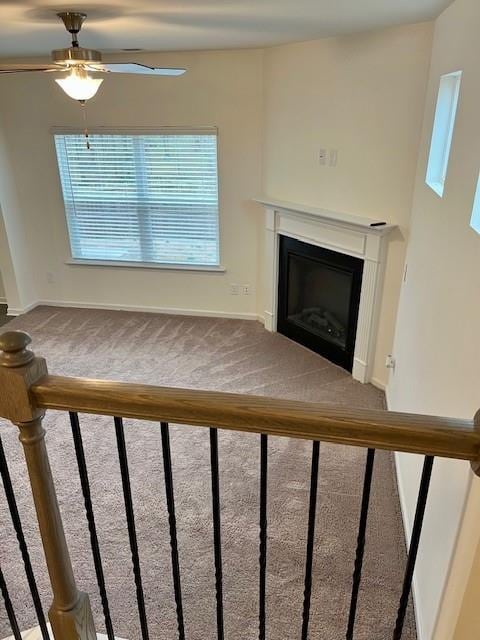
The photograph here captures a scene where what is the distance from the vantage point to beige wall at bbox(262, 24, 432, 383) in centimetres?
307

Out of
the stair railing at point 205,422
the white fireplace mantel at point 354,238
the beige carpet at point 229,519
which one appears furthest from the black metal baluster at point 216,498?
the white fireplace mantel at point 354,238

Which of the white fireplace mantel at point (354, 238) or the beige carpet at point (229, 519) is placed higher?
the white fireplace mantel at point (354, 238)

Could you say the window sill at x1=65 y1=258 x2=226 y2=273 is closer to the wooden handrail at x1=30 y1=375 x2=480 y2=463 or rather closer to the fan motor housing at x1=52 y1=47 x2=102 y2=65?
the fan motor housing at x1=52 y1=47 x2=102 y2=65

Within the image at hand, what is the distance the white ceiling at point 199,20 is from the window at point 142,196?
101 centimetres

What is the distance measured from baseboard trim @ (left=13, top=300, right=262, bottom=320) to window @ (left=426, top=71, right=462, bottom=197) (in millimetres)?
2549

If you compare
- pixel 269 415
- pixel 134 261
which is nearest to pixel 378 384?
pixel 134 261

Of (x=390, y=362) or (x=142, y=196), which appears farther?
(x=142, y=196)

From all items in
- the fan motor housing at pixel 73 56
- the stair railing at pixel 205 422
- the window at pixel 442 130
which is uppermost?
the fan motor housing at pixel 73 56

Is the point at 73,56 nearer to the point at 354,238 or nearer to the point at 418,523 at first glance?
the point at 354,238

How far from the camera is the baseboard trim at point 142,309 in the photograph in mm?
5035

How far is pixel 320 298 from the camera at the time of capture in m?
4.40

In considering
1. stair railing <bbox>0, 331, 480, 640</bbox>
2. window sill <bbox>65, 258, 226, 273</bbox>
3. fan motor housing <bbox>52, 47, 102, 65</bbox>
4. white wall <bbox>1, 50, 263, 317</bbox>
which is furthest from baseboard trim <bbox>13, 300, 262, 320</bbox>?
stair railing <bbox>0, 331, 480, 640</bbox>

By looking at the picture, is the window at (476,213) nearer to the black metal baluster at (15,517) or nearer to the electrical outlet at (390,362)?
the black metal baluster at (15,517)

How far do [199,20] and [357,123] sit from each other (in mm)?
1386
